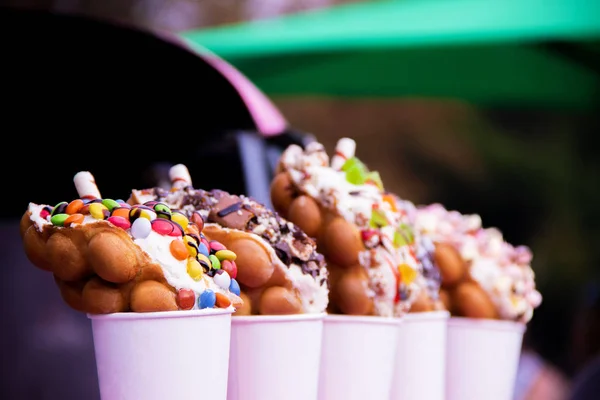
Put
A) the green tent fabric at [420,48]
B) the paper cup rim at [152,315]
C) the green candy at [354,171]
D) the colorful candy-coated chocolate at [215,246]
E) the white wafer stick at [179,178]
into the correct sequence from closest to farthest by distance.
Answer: the paper cup rim at [152,315] < the colorful candy-coated chocolate at [215,246] < the white wafer stick at [179,178] < the green candy at [354,171] < the green tent fabric at [420,48]

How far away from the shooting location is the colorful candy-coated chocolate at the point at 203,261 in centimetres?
85

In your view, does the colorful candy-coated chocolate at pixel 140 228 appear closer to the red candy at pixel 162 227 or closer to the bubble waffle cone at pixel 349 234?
the red candy at pixel 162 227

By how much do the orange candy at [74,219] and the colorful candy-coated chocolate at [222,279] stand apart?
0.15 m

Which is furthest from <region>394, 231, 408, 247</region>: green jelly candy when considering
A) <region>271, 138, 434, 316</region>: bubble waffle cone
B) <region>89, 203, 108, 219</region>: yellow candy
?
<region>89, 203, 108, 219</region>: yellow candy

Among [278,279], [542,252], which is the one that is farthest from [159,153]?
[542,252]

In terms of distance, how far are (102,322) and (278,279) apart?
22 centimetres

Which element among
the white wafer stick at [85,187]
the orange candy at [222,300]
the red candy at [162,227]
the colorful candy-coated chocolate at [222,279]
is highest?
the white wafer stick at [85,187]

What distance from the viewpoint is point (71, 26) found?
1675mm

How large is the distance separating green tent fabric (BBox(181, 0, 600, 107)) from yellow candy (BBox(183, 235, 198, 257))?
1.90 meters

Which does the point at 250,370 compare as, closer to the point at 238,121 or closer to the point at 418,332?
the point at 418,332

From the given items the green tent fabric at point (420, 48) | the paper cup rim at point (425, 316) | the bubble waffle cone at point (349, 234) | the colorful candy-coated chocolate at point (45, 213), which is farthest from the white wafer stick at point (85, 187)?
the green tent fabric at point (420, 48)

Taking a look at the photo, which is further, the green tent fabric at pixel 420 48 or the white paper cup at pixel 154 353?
the green tent fabric at pixel 420 48

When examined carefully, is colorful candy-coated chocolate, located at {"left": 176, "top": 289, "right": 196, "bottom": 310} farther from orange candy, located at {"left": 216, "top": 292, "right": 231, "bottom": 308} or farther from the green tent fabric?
the green tent fabric

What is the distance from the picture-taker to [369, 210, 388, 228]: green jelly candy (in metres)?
1.08
